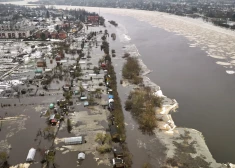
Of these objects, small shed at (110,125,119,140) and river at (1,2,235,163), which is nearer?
small shed at (110,125,119,140)

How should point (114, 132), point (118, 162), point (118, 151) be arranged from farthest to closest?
1. point (114, 132)
2. point (118, 151)
3. point (118, 162)

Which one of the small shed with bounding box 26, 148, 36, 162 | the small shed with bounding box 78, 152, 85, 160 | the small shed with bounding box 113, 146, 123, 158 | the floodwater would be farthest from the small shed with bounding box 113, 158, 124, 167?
the floodwater

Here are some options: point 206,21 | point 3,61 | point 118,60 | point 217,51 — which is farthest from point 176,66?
point 206,21

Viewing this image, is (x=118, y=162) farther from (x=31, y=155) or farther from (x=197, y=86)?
(x=197, y=86)

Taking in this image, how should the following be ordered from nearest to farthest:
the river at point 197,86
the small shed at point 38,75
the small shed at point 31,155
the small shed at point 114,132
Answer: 1. the small shed at point 31,155
2. the small shed at point 114,132
3. the river at point 197,86
4. the small shed at point 38,75

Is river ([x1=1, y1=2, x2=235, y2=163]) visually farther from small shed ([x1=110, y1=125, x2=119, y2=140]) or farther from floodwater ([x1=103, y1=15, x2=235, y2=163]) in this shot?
small shed ([x1=110, y1=125, x2=119, y2=140])

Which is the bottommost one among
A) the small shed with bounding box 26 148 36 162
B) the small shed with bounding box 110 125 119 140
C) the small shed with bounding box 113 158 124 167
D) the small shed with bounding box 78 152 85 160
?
the small shed with bounding box 26 148 36 162

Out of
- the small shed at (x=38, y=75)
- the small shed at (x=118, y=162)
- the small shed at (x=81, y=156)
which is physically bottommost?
the small shed at (x=81, y=156)

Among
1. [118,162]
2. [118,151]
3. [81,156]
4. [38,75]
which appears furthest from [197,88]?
[38,75]

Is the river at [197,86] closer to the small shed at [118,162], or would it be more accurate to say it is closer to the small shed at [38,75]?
the small shed at [118,162]

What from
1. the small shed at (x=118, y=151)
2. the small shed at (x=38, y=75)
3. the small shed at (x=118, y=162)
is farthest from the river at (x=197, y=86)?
the small shed at (x=38, y=75)
